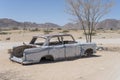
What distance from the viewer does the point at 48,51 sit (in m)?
14.8

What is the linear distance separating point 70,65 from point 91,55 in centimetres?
405

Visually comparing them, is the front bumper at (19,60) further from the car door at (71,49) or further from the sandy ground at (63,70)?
the car door at (71,49)

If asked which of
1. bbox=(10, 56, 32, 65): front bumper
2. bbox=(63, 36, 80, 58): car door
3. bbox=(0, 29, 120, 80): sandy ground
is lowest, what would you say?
bbox=(0, 29, 120, 80): sandy ground

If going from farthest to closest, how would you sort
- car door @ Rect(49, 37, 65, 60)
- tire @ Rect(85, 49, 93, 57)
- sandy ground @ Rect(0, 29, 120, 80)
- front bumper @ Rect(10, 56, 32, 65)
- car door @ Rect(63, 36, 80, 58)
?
tire @ Rect(85, 49, 93, 57) → car door @ Rect(63, 36, 80, 58) → car door @ Rect(49, 37, 65, 60) → front bumper @ Rect(10, 56, 32, 65) → sandy ground @ Rect(0, 29, 120, 80)

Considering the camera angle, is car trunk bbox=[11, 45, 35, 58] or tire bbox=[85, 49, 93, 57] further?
tire bbox=[85, 49, 93, 57]

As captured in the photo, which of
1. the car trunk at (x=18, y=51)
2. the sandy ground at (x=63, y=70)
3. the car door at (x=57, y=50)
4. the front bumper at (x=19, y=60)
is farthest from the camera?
the car trunk at (x=18, y=51)

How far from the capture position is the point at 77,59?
16234mm

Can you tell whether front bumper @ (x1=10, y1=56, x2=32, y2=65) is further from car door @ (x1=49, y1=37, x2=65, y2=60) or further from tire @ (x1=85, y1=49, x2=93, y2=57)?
tire @ (x1=85, y1=49, x2=93, y2=57)

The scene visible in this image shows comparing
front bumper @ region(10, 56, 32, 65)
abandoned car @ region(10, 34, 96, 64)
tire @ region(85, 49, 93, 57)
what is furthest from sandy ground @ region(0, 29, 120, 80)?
tire @ region(85, 49, 93, 57)

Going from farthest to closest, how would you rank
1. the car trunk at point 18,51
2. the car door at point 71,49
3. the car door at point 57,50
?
the car door at point 71,49 → the car trunk at point 18,51 → the car door at point 57,50

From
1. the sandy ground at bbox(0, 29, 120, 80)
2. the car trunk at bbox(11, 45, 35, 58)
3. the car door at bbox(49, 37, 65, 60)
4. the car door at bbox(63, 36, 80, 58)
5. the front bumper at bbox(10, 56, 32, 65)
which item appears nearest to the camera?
the sandy ground at bbox(0, 29, 120, 80)

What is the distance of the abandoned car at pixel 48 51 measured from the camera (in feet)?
46.4

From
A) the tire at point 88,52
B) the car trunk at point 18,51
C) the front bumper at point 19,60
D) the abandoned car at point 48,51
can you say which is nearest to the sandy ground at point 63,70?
the front bumper at point 19,60

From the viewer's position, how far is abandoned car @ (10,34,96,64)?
46.4 feet
